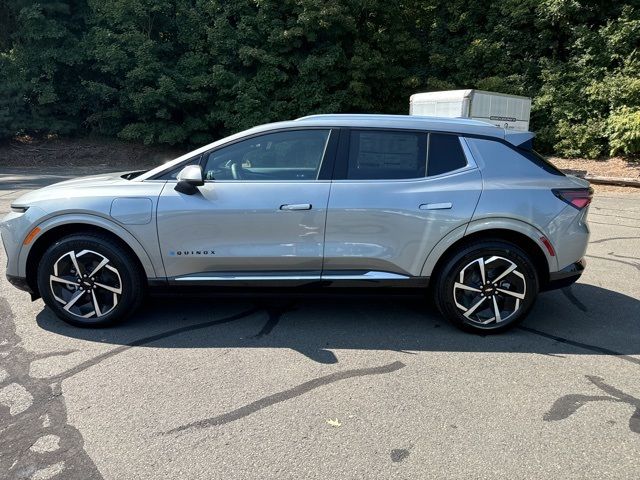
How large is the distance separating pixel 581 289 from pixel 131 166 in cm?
1840

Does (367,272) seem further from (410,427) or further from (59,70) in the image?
(59,70)

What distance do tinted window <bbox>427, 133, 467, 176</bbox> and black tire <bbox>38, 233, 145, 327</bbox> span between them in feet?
8.27

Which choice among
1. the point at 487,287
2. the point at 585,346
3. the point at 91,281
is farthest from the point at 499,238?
the point at 91,281

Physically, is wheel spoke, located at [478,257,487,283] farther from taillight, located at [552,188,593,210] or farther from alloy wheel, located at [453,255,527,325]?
taillight, located at [552,188,593,210]

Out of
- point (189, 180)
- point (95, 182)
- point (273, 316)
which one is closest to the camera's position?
point (189, 180)

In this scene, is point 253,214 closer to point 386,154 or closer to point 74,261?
point 386,154

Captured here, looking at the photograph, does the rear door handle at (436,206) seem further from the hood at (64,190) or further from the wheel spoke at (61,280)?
the wheel spoke at (61,280)

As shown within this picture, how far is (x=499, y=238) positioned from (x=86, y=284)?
10.9 feet

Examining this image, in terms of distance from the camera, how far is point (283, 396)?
315cm

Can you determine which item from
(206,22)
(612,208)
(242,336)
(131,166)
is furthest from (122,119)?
(242,336)

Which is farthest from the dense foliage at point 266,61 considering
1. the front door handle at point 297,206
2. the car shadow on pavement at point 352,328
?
the front door handle at point 297,206

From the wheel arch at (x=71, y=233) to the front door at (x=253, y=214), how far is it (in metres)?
0.20

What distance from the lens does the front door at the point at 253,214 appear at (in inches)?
155

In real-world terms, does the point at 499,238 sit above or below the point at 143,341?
above
